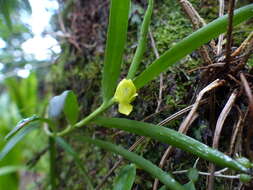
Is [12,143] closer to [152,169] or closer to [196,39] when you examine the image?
[152,169]

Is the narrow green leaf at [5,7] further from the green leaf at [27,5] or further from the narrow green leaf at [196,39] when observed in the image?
the narrow green leaf at [196,39]

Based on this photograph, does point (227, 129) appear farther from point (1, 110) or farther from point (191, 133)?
point (1, 110)

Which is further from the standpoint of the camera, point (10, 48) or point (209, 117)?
point (10, 48)

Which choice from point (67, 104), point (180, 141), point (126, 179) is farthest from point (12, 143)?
point (180, 141)

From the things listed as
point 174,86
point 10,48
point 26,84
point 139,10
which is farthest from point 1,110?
point 174,86

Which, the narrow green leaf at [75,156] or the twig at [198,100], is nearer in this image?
the twig at [198,100]

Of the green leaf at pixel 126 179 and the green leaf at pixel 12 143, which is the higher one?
the green leaf at pixel 12 143

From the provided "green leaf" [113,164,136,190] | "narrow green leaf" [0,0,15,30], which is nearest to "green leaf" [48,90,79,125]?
"green leaf" [113,164,136,190]

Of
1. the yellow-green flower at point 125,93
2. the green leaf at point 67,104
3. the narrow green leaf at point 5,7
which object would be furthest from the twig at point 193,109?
the narrow green leaf at point 5,7
